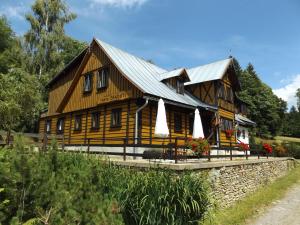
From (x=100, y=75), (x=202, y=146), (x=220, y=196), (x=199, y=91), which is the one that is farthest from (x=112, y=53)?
(x=220, y=196)

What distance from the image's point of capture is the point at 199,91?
23.6 metres

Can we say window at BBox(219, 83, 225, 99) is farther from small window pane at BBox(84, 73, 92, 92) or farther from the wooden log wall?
small window pane at BBox(84, 73, 92, 92)

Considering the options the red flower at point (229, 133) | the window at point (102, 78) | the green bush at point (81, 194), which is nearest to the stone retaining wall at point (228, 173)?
the green bush at point (81, 194)

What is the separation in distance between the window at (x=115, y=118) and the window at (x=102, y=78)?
85.3 inches

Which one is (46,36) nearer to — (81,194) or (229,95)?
(229,95)

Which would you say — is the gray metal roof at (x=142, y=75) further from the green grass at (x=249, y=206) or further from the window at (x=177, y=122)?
the green grass at (x=249, y=206)

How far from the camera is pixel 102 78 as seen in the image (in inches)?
802

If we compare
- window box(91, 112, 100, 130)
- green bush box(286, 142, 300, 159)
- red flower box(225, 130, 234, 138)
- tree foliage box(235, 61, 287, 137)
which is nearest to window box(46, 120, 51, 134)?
window box(91, 112, 100, 130)

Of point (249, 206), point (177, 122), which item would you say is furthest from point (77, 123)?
point (249, 206)

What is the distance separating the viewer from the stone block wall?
36.9ft

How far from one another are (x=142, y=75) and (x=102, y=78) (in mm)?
2811

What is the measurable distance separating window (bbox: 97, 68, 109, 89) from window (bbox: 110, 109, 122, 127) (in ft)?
7.10

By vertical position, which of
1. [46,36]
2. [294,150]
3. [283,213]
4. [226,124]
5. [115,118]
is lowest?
[283,213]

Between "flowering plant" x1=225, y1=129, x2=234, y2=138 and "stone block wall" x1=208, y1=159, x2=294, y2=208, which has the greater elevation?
"flowering plant" x1=225, y1=129, x2=234, y2=138
